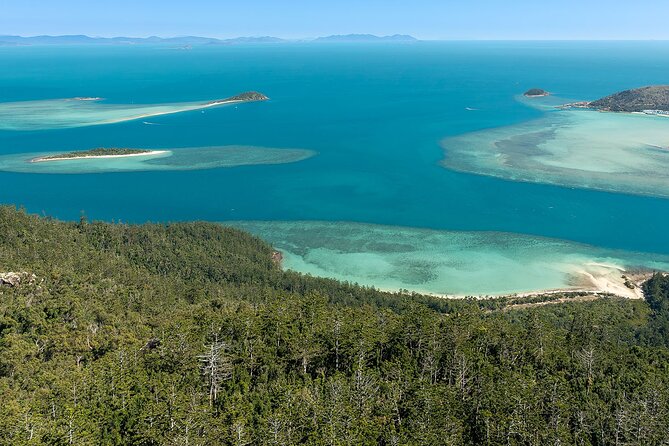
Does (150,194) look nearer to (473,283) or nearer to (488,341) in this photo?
(473,283)

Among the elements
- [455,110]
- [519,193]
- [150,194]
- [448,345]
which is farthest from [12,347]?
[455,110]

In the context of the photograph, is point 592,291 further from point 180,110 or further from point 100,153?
point 180,110

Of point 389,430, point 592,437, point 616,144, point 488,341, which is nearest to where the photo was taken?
point 389,430

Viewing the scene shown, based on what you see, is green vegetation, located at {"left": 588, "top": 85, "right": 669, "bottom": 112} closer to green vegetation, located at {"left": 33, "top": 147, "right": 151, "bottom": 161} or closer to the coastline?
the coastline

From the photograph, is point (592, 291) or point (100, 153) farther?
point (100, 153)

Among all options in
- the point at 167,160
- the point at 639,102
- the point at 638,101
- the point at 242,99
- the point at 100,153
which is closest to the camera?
the point at 167,160

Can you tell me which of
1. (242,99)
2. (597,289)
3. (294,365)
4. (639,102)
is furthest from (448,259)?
(242,99)
